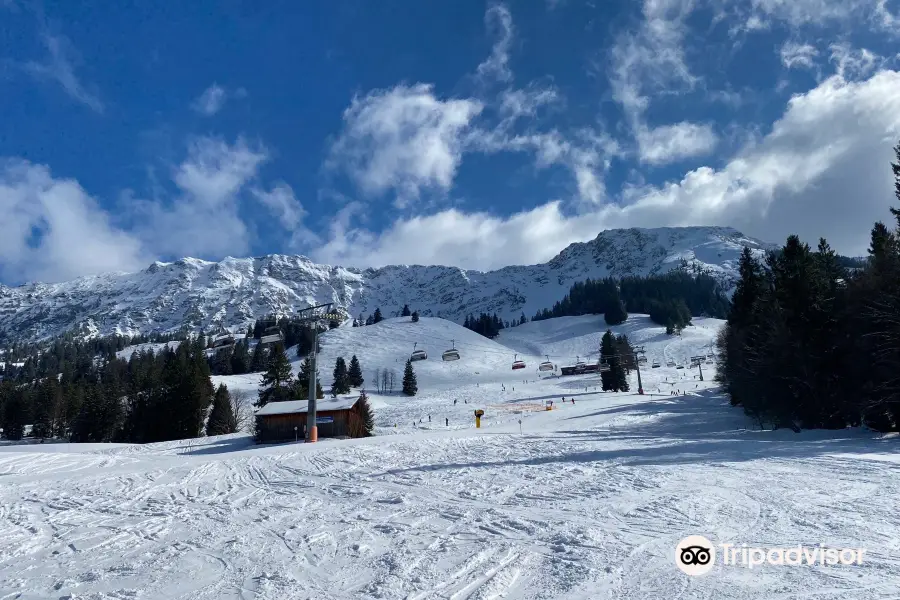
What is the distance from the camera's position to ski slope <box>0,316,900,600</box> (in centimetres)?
676

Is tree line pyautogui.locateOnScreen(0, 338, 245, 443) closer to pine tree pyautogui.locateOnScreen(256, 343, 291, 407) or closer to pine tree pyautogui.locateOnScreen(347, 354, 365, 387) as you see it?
pine tree pyautogui.locateOnScreen(256, 343, 291, 407)

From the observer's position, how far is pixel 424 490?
13.5 metres

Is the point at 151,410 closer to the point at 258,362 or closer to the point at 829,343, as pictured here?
the point at 829,343

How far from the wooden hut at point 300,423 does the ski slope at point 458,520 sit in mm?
17966

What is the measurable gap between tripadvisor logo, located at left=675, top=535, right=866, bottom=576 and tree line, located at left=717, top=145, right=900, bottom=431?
1913cm

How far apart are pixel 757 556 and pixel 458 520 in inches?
200

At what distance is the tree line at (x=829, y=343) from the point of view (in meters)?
23.2

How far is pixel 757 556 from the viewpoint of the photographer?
7.15 m

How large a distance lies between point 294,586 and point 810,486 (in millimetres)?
10947

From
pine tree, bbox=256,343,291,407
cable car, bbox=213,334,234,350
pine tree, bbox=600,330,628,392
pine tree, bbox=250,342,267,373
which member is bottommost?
pine tree, bbox=600,330,628,392

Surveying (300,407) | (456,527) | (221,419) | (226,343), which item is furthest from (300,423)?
(226,343)

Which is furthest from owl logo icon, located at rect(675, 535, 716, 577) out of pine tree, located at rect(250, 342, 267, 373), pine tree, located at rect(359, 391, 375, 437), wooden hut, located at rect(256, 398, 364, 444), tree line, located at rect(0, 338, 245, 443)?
pine tree, located at rect(250, 342, 267, 373)

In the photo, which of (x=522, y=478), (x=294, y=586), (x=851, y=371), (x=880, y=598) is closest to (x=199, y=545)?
(x=294, y=586)

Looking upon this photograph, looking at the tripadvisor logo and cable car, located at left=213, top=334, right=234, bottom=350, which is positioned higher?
cable car, located at left=213, top=334, right=234, bottom=350
